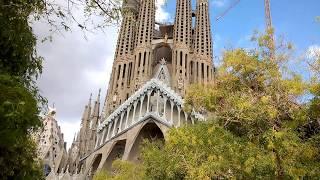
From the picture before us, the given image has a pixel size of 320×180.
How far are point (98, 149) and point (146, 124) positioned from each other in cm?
606

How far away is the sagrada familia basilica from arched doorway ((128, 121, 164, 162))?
0.28 ft

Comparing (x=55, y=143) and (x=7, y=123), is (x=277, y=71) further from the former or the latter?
(x=55, y=143)

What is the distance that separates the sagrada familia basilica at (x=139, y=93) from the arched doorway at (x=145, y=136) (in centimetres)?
9

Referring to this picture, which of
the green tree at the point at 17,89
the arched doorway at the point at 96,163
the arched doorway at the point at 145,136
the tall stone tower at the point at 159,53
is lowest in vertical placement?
the green tree at the point at 17,89

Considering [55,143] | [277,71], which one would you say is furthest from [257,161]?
[55,143]

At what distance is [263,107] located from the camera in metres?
10.3

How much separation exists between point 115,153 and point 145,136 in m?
3.61

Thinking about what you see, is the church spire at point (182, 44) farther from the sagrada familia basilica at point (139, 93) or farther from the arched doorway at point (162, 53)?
the arched doorway at point (162, 53)

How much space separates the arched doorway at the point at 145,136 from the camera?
3378cm

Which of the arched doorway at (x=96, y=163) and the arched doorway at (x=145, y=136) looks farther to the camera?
the arched doorway at (x=96, y=163)

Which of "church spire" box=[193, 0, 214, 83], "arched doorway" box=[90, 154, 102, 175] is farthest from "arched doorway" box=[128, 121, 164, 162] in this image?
"church spire" box=[193, 0, 214, 83]

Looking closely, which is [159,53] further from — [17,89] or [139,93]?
[17,89]

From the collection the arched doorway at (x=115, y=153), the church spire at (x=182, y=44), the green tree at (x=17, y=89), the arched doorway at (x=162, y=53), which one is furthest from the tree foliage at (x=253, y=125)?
the arched doorway at (x=162, y=53)

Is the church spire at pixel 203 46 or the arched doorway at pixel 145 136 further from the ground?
the church spire at pixel 203 46
